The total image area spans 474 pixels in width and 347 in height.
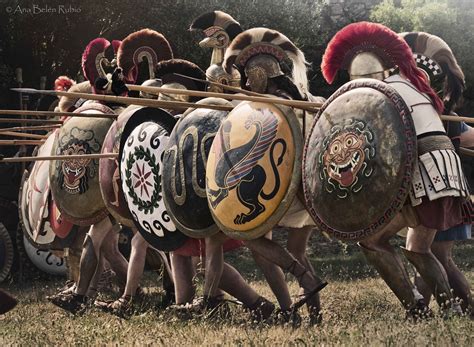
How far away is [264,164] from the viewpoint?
675 centimetres

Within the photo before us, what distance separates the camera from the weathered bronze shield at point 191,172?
7367 millimetres

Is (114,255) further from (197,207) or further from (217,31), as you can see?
(197,207)

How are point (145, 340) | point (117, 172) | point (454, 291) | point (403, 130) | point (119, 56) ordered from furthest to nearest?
point (119, 56) < point (117, 172) < point (454, 291) < point (145, 340) < point (403, 130)

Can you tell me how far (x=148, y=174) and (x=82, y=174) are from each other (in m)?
1.12

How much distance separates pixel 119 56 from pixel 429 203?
372cm

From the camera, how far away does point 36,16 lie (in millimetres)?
16141

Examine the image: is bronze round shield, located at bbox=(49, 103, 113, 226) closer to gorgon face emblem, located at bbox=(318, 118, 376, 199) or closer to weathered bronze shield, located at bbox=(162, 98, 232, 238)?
weathered bronze shield, located at bbox=(162, 98, 232, 238)

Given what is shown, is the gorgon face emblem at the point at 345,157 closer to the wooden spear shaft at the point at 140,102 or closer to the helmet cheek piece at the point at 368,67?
the helmet cheek piece at the point at 368,67

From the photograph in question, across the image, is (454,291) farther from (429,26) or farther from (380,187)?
(429,26)

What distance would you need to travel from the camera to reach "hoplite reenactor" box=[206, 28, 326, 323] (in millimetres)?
6723

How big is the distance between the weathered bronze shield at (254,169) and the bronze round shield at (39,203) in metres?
2.94

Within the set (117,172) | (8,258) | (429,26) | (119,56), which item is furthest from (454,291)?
(429,26)

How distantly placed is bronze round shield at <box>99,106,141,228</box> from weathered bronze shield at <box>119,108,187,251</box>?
21 cm

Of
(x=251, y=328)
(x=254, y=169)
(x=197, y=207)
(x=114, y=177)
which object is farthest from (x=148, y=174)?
(x=251, y=328)
